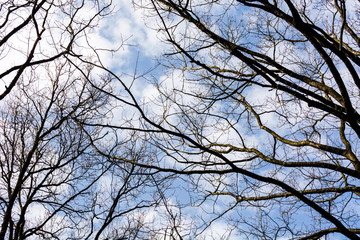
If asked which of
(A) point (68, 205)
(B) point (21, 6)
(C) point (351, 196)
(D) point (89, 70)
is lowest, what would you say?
(C) point (351, 196)

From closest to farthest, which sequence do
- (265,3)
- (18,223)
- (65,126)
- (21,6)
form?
(21,6)
(265,3)
(18,223)
(65,126)

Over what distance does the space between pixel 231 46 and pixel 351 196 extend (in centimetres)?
294

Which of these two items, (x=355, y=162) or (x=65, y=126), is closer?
(x=355, y=162)

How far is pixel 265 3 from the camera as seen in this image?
423 centimetres

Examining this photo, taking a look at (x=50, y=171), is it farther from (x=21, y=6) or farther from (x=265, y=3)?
(x=265, y=3)

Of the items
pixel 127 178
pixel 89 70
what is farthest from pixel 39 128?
pixel 127 178

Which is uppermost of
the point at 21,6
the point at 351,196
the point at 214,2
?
the point at 214,2

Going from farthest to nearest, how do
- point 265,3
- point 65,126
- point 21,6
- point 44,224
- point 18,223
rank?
point 65,126 < point 44,224 < point 18,223 < point 265,3 < point 21,6

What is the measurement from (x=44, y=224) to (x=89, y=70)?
3.89 meters

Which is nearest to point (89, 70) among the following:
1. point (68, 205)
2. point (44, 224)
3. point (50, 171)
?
point (50, 171)

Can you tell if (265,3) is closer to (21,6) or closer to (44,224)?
(21,6)

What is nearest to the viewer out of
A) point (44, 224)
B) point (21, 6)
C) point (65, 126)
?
point (21, 6)

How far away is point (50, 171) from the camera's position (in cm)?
714

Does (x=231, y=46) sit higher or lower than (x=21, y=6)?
lower
